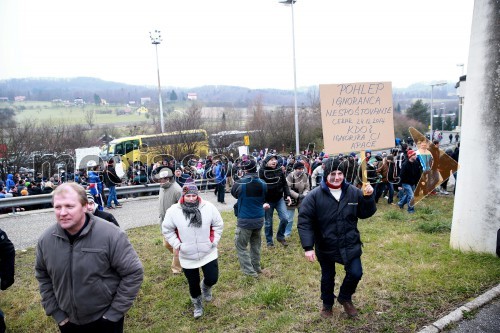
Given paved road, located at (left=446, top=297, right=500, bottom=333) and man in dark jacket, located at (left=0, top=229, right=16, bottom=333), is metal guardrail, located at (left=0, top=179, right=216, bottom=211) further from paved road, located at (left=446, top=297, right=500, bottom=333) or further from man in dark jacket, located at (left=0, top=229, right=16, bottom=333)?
paved road, located at (left=446, top=297, right=500, bottom=333)

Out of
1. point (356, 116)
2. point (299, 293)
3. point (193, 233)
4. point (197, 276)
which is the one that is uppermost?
point (356, 116)

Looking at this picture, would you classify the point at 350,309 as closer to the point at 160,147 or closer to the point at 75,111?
the point at 160,147

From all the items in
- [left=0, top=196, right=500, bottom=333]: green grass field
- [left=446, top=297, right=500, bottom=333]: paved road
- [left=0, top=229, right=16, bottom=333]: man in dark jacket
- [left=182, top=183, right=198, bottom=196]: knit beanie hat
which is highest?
[left=182, top=183, right=198, bottom=196]: knit beanie hat

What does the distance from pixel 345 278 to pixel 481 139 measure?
3240mm

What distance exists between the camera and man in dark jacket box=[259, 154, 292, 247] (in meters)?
6.40

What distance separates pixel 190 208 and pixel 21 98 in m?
114

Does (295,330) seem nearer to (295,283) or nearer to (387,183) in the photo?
(295,283)

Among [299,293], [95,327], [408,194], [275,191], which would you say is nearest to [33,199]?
[275,191]

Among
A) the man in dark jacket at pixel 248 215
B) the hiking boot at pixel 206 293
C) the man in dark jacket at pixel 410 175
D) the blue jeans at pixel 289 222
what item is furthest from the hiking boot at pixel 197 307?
the man in dark jacket at pixel 410 175

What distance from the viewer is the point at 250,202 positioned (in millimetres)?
5574

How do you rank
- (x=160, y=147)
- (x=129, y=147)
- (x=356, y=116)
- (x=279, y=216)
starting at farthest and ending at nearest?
(x=129, y=147), (x=160, y=147), (x=279, y=216), (x=356, y=116)

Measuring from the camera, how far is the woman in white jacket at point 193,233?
434cm

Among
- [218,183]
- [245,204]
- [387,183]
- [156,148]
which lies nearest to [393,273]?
[245,204]

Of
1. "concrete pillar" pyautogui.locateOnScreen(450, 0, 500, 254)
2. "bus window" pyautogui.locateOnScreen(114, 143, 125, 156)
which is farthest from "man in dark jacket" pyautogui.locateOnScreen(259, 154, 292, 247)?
"bus window" pyautogui.locateOnScreen(114, 143, 125, 156)
